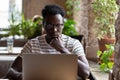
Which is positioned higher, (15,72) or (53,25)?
(53,25)

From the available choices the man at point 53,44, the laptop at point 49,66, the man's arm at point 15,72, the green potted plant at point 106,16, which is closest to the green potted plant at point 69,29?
Result: the green potted plant at point 106,16

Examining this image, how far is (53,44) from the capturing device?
227 centimetres

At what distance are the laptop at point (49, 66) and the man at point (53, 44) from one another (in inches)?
20.9

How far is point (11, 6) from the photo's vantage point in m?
7.42

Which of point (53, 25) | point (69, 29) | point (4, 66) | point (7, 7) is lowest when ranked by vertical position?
point (4, 66)

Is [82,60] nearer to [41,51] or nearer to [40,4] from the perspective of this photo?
[41,51]

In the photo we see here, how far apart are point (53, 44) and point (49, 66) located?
650mm

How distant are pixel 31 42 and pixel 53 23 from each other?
25 cm

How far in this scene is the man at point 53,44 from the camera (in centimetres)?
221

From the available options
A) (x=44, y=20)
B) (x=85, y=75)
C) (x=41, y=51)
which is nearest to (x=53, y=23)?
(x=44, y=20)

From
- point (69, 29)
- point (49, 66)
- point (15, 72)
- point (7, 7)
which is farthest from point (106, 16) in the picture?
point (7, 7)

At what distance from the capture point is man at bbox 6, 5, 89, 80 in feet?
7.23

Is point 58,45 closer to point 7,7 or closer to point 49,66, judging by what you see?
point 49,66

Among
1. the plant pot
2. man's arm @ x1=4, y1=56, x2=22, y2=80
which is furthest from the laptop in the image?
the plant pot
